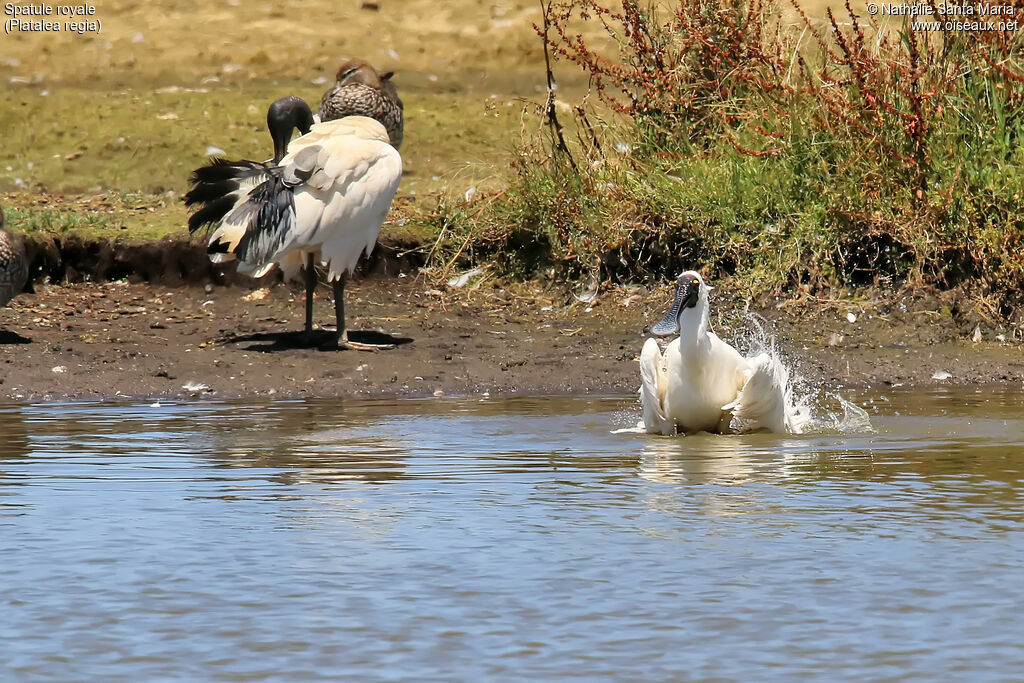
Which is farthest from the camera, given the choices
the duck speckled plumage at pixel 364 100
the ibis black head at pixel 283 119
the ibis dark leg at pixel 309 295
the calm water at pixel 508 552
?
the duck speckled plumage at pixel 364 100

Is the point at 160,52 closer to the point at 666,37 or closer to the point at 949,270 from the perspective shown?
the point at 666,37

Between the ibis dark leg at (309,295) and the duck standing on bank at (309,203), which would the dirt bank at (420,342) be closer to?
the ibis dark leg at (309,295)

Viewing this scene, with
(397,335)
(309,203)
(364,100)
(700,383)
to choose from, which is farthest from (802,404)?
(364,100)

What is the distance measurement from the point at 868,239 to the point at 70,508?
5.80m

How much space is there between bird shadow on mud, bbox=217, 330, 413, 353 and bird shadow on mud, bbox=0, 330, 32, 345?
3.50ft

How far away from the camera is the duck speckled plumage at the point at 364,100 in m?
11.2

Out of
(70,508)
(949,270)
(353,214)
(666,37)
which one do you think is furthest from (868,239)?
(70,508)

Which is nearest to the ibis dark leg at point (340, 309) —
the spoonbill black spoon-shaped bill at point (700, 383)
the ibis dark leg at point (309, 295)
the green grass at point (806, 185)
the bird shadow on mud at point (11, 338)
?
the ibis dark leg at point (309, 295)

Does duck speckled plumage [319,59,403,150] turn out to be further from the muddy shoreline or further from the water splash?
the water splash

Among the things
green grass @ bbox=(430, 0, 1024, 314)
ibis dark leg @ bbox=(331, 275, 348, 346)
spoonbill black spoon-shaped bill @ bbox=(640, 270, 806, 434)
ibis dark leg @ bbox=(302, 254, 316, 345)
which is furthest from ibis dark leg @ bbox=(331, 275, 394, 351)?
spoonbill black spoon-shaped bill @ bbox=(640, 270, 806, 434)

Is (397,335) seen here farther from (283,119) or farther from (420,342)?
(283,119)

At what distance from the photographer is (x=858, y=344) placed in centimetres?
977

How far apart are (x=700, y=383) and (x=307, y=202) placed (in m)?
3.16

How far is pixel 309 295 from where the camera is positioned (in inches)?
396
